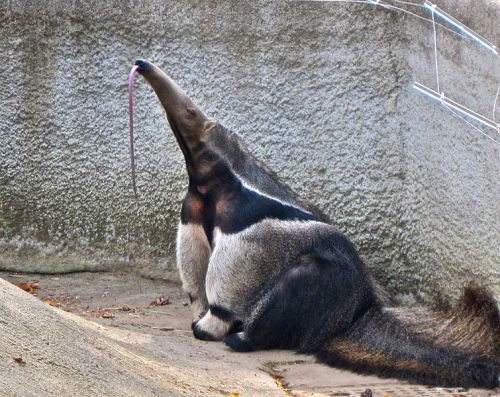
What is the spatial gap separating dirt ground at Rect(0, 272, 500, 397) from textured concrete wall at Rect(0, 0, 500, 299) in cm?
25

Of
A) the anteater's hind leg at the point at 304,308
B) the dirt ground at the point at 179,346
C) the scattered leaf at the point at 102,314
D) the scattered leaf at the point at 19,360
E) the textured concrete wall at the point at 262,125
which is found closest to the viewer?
the scattered leaf at the point at 19,360

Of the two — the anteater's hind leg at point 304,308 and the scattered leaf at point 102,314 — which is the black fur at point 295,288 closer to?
the anteater's hind leg at point 304,308

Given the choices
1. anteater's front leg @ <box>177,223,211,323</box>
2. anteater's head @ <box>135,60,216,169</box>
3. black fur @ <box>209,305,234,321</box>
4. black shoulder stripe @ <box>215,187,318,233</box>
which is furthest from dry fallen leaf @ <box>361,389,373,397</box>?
anteater's head @ <box>135,60,216,169</box>

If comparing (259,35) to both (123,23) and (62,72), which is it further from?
(62,72)

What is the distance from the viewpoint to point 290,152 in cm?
709

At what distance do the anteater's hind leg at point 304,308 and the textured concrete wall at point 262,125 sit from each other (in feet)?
2.58

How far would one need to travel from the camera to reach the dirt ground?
4.84 metres

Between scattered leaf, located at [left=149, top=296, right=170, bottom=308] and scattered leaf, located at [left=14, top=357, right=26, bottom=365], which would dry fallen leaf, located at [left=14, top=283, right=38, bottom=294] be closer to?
scattered leaf, located at [left=149, top=296, right=170, bottom=308]

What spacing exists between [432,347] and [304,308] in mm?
909

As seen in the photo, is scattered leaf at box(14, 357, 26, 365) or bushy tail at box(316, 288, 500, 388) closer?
scattered leaf at box(14, 357, 26, 365)

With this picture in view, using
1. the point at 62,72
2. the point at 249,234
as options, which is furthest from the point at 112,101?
the point at 249,234

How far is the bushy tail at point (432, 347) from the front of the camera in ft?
17.1

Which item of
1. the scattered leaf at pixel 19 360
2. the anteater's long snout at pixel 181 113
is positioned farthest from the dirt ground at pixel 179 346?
the anteater's long snout at pixel 181 113

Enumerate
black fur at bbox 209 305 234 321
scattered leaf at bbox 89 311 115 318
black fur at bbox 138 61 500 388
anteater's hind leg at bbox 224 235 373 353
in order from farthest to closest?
1. scattered leaf at bbox 89 311 115 318
2. black fur at bbox 209 305 234 321
3. anteater's hind leg at bbox 224 235 373 353
4. black fur at bbox 138 61 500 388
